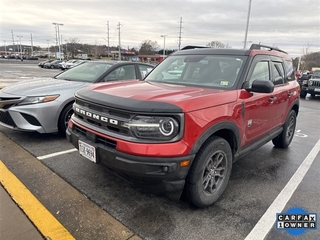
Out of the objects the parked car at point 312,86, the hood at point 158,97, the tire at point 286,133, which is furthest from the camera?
the parked car at point 312,86

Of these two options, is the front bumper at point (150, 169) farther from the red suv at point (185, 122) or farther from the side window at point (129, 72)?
the side window at point (129, 72)

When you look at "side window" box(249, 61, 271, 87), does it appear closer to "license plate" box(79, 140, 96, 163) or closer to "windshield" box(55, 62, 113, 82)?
"license plate" box(79, 140, 96, 163)

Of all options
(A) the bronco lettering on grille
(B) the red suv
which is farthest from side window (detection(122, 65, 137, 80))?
(A) the bronco lettering on grille

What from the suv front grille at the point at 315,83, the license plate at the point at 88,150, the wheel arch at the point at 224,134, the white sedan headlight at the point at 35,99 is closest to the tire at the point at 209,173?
the wheel arch at the point at 224,134

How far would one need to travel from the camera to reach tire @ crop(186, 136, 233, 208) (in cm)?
243

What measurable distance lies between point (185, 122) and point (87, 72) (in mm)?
3687

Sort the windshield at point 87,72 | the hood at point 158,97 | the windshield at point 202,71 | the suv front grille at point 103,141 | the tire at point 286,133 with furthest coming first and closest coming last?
the windshield at point 87,72 → the tire at point 286,133 → the windshield at point 202,71 → the suv front grille at point 103,141 → the hood at point 158,97

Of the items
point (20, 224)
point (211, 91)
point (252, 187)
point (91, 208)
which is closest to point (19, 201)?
point (20, 224)

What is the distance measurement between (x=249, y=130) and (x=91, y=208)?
2.20m

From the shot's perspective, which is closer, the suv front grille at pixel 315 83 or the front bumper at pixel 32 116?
the front bumper at pixel 32 116

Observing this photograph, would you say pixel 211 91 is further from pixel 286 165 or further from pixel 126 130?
pixel 286 165

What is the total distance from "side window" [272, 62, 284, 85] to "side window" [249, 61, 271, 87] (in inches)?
10.2

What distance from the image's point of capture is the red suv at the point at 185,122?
2.21 meters

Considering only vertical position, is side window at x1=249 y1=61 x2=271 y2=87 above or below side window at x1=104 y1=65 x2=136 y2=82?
above
